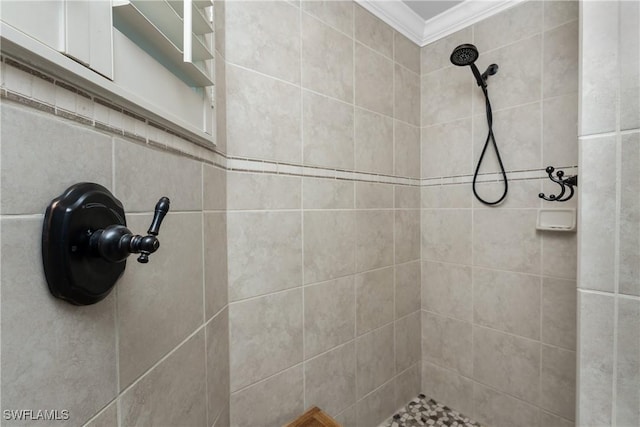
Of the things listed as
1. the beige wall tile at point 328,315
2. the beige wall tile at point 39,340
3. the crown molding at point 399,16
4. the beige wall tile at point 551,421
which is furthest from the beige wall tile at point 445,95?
the beige wall tile at point 39,340

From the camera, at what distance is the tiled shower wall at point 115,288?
0.30 metres

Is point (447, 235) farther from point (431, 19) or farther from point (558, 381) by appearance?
point (431, 19)

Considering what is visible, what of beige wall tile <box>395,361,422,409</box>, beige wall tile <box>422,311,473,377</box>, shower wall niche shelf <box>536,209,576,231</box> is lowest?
beige wall tile <box>395,361,422,409</box>

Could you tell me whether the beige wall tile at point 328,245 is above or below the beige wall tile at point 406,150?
below

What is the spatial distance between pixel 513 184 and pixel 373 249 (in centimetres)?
76

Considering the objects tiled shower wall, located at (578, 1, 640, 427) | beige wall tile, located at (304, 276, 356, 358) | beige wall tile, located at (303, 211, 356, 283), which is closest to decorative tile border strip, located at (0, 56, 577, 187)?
beige wall tile, located at (303, 211, 356, 283)

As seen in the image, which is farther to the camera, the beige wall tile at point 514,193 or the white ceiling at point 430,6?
the white ceiling at point 430,6

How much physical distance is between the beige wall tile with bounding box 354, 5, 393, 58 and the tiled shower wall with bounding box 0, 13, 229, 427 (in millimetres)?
1092

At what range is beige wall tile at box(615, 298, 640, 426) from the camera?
621mm

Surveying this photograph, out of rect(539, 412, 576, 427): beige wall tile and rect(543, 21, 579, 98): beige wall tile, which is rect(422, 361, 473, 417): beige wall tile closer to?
rect(539, 412, 576, 427): beige wall tile

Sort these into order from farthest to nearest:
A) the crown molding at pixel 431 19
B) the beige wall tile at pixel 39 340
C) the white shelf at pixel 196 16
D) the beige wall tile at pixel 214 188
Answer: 1. the crown molding at pixel 431 19
2. the beige wall tile at pixel 214 188
3. the white shelf at pixel 196 16
4. the beige wall tile at pixel 39 340

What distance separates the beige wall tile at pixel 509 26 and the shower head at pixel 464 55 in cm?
31

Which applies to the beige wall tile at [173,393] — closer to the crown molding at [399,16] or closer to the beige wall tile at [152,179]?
the beige wall tile at [152,179]

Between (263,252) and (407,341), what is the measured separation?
3.66 ft
